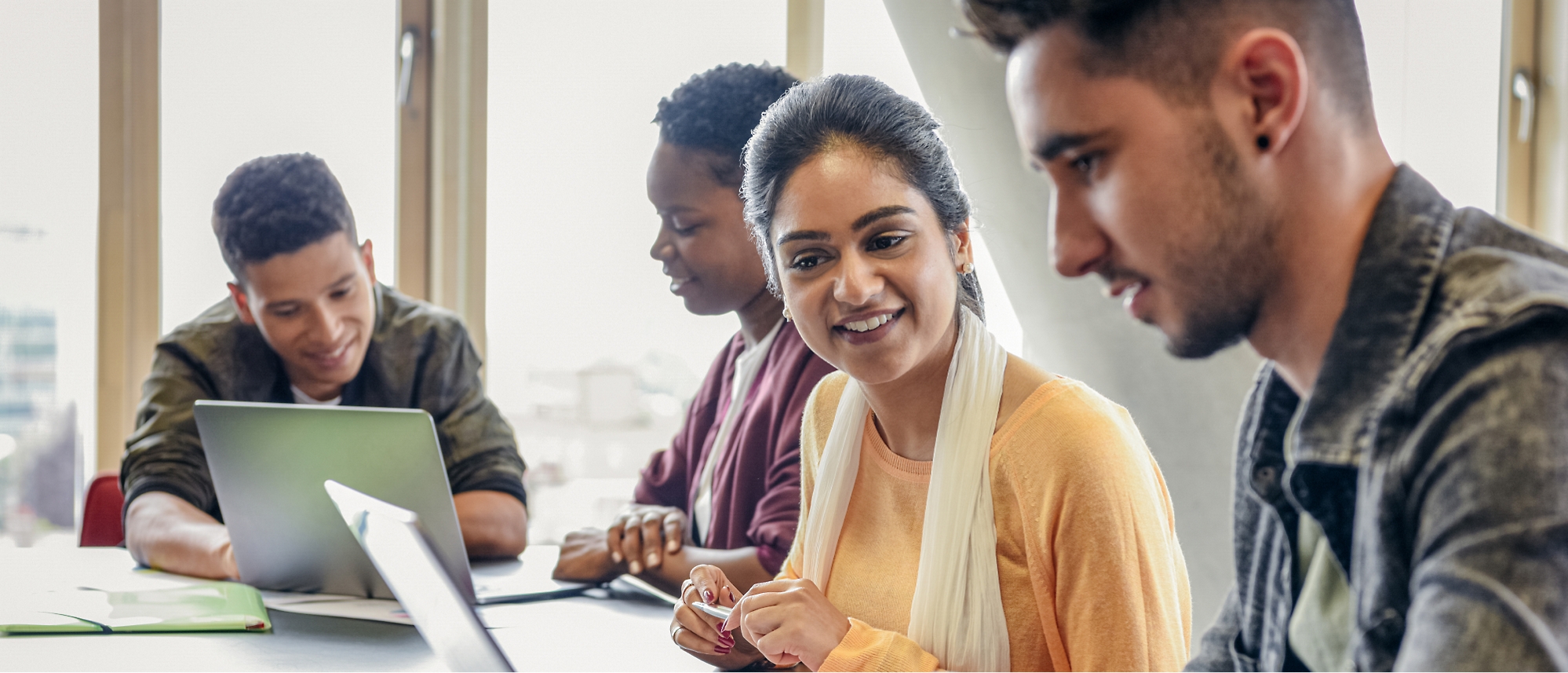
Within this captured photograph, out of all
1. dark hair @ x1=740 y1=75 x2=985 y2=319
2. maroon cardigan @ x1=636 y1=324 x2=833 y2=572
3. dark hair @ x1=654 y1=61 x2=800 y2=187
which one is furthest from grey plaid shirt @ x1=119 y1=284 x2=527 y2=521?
dark hair @ x1=740 y1=75 x2=985 y2=319

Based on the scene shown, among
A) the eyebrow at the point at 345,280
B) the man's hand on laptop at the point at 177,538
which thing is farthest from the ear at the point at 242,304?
the man's hand on laptop at the point at 177,538

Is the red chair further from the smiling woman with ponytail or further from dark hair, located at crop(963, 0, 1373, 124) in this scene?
dark hair, located at crop(963, 0, 1373, 124)

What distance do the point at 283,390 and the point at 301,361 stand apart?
12 centimetres

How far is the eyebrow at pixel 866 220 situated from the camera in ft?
3.95

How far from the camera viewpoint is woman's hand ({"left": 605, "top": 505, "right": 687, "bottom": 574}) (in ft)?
5.34

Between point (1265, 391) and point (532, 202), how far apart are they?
8.94 ft

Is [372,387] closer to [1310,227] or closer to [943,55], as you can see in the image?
[943,55]

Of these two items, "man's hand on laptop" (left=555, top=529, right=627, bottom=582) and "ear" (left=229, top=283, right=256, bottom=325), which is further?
"ear" (left=229, top=283, right=256, bottom=325)

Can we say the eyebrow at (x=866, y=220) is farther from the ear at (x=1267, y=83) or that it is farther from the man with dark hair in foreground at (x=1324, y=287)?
the ear at (x=1267, y=83)

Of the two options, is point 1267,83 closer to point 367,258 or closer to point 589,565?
point 589,565

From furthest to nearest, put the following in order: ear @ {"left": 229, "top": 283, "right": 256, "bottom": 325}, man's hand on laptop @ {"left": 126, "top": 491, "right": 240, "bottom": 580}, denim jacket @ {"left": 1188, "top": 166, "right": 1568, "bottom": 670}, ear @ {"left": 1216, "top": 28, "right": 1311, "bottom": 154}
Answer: ear @ {"left": 229, "top": 283, "right": 256, "bottom": 325} → man's hand on laptop @ {"left": 126, "top": 491, "right": 240, "bottom": 580} → ear @ {"left": 1216, "top": 28, "right": 1311, "bottom": 154} → denim jacket @ {"left": 1188, "top": 166, "right": 1568, "bottom": 670}

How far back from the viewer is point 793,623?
1069mm

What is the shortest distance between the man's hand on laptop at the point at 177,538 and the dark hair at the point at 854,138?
1082 millimetres

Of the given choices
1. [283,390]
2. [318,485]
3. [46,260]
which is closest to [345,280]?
[283,390]
